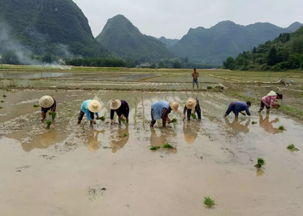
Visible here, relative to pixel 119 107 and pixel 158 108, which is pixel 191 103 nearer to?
pixel 158 108

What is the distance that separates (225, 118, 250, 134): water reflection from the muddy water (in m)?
0.04

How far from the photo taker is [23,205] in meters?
4.94

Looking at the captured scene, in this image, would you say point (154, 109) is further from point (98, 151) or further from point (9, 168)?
point (9, 168)

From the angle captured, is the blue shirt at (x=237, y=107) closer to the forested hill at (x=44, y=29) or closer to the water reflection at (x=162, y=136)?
the water reflection at (x=162, y=136)

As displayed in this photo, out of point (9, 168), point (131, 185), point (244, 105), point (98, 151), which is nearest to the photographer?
point (131, 185)

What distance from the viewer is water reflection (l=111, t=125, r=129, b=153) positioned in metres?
8.20

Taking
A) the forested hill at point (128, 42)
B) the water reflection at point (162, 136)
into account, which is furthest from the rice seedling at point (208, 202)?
the forested hill at point (128, 42)

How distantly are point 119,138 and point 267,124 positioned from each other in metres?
5.43

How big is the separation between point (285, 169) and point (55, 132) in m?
6.21

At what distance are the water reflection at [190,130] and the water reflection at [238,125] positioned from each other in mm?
1139

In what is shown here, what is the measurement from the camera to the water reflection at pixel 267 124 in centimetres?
1034

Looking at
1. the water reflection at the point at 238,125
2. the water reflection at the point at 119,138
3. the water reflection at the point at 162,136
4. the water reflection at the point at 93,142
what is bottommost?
the water reflection at the point at 238,125

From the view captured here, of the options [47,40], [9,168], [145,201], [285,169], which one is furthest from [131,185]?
[47,40]

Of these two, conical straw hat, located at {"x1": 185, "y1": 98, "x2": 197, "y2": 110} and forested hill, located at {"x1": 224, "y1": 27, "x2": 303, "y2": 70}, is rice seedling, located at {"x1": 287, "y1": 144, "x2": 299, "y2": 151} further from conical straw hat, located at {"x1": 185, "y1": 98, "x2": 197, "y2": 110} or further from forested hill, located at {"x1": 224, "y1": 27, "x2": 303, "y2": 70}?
forested hill, located at {"x1": 224, "y1": 27, "x2": 303, "y2": 70}
